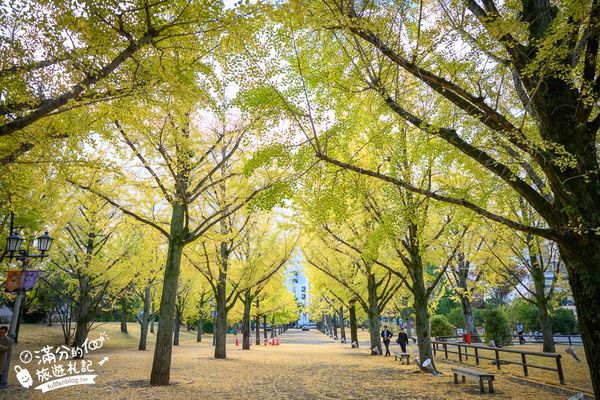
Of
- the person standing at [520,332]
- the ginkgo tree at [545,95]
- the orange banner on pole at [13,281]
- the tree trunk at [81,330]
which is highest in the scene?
the ginkgo tree at [545,95]

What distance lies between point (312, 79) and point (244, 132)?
13.2 ft

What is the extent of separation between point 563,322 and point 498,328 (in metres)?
14.5

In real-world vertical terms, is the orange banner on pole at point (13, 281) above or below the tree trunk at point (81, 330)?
above

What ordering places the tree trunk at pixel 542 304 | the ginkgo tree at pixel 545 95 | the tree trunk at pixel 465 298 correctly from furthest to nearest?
the tree trunk at pixel 465 298 < the tree trunk at pixel 542 304 < the ginkgo tree at pixel 545 95

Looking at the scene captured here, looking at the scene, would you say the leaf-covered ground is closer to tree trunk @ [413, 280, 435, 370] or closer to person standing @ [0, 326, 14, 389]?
person standing @ [0, 326, 14, 389]

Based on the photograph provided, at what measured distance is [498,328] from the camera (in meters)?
17.1

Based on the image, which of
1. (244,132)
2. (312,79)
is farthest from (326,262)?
(312,79)

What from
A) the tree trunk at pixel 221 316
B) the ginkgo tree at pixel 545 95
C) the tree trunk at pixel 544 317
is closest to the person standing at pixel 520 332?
the tree trunk at pixel 544 317

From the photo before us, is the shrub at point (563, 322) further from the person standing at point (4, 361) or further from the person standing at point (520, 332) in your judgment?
the person standing at point (4, 361)

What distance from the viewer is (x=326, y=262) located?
62.4ft

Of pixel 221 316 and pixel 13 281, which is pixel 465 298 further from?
pixel 13 281

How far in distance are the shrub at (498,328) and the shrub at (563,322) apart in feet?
43.8

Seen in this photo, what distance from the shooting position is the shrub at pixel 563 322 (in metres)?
26.5

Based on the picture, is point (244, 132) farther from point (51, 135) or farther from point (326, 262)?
point (326, 262)
